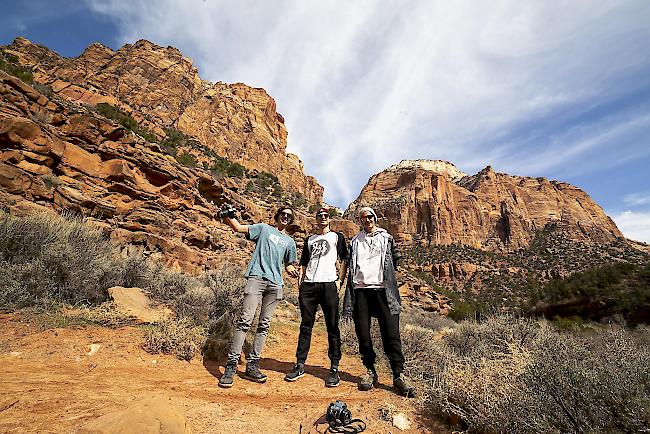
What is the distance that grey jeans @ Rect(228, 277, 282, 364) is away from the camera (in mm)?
3764

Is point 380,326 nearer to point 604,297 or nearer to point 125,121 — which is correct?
point 125,121

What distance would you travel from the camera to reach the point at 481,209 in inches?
3666

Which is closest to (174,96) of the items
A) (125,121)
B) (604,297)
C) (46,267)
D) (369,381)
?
(125,121)

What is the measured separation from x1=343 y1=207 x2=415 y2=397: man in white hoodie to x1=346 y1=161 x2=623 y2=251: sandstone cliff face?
242 ft

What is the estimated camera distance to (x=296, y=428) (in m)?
2.63

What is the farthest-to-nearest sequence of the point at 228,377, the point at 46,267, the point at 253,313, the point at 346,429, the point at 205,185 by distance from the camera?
the point at 205,185 < the point at 46,267 < the point at 253,313 < the point at 228,377 < the point at 346,429

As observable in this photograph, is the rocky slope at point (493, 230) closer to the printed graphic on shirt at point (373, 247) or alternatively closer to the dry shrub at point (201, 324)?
the dry shrub at point (201, 324)

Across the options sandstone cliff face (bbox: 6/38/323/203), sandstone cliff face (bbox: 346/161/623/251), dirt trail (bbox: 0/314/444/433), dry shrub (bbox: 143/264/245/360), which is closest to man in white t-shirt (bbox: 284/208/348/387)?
dirt trail (bbox: 0/314/444/433)

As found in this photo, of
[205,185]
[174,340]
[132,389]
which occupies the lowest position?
[132,389]

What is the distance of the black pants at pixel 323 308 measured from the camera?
3.97 m

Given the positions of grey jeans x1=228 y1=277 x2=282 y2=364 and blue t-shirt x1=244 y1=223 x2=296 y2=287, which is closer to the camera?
grey jeans x1=228 y1=277 x2=282 y2=364

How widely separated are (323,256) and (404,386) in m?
1.71

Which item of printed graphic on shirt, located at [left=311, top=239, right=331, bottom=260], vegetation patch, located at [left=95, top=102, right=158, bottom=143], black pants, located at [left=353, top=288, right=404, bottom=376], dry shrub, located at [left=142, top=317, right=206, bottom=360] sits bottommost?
dry shrub, located at [left=142, top=317, right=206, bottom=360]

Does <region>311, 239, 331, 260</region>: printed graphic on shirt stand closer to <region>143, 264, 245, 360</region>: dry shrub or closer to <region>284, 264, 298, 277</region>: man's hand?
<region>284, 264, 298, 277</region>: man's hand
